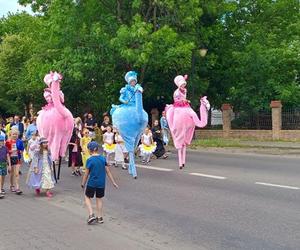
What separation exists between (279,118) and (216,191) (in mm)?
16910

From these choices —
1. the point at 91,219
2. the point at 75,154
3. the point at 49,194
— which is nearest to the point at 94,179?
the point at 91,219

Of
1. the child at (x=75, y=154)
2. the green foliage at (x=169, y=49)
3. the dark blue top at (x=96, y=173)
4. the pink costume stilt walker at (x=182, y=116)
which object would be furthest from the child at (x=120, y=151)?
the green foliage at (x=169, y=49)

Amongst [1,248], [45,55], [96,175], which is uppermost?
[45,55]

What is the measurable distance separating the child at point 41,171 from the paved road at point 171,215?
0.32m

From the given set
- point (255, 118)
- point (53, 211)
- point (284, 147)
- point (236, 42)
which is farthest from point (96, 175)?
point (236, 42)

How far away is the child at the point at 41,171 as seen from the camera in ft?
41.0

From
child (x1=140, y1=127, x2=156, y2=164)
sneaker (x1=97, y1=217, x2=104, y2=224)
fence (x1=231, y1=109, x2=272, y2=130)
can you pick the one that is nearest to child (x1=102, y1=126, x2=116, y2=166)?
child (x1=140, y1=127, x2=156, y2=164)

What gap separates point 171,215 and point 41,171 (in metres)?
4.00

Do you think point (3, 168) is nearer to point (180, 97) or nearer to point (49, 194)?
point (49, 194)

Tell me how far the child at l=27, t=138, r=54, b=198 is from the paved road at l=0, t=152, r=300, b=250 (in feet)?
1.06

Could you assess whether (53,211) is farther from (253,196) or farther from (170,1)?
(170,1)

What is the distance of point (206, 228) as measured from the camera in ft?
28.2

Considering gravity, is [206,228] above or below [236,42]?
below

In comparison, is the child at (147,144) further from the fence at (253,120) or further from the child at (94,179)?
the fence at (253,120)
